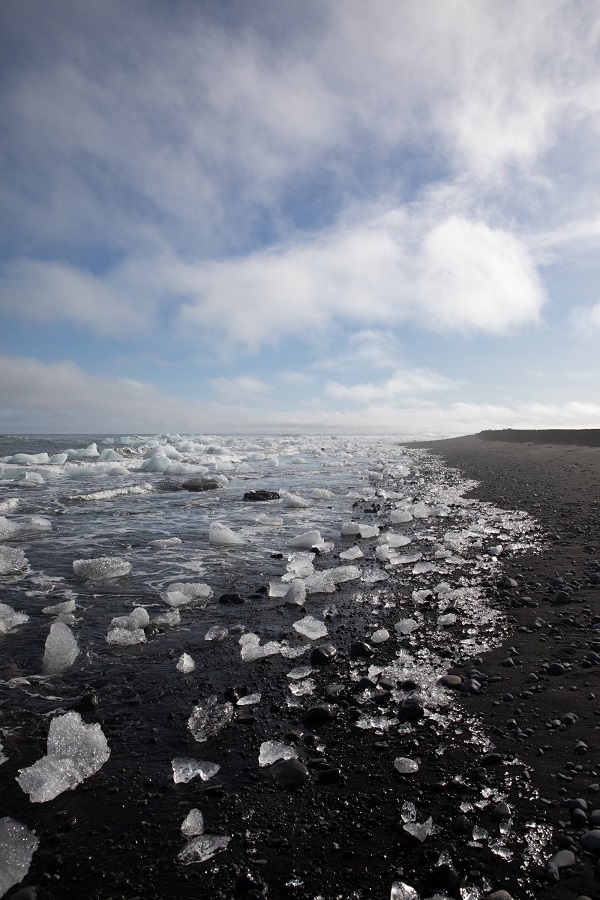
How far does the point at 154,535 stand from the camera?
24.8 ft

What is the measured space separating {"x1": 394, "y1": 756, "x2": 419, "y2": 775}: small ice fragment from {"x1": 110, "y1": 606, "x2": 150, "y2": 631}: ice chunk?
2.48 meters

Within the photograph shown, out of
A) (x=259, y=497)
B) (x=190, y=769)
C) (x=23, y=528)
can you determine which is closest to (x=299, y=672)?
(x=190, y=769)

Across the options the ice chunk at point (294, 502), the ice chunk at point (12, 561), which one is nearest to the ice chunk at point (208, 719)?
the ice chunk at point (12, 561)

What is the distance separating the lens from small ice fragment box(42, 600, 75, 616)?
418 centimetres

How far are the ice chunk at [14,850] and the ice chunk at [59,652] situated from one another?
1.40 meters

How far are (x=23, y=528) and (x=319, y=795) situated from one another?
7.42 m

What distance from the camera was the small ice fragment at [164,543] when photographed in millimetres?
6793

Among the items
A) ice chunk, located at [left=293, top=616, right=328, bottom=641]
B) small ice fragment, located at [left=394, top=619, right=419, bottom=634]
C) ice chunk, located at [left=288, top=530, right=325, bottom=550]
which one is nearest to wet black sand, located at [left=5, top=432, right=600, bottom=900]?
ice chunk, located at [left=293, top=616, right=328, bottom=641]

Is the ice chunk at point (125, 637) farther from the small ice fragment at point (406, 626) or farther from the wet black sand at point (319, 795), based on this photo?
the small ice fragment at point (406, 626)

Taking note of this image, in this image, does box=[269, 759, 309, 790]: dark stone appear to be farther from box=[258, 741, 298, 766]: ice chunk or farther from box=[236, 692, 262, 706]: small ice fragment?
box=[236, 692, 262, 706]: small ice fragment

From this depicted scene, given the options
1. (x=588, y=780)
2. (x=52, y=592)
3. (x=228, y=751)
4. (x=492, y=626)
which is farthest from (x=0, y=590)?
(x=588, y=780)

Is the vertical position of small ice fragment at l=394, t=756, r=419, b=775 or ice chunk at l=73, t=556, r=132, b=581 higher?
small ice fragment at l=394, t=756, r=419, b=775

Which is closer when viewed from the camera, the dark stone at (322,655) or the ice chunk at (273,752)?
the ice chunk at (273,752)

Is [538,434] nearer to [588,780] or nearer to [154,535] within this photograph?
[154,535]
